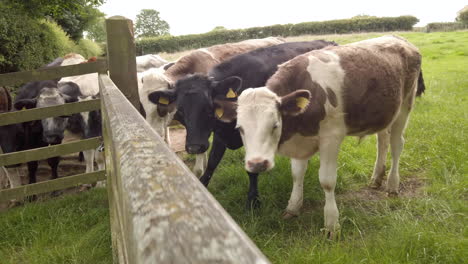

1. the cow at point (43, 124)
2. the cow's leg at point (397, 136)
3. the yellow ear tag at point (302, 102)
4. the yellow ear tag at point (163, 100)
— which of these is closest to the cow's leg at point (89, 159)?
the cow at point (43, 124)

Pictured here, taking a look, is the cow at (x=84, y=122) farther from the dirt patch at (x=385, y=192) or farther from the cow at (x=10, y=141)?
the dirt patch at (x=385, y=192)

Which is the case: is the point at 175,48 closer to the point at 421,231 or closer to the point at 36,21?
the point at 36,21

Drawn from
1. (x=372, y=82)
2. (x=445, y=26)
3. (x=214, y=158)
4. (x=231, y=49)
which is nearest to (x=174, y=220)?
(x=372, y=82)

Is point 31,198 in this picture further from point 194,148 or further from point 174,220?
point 174,220

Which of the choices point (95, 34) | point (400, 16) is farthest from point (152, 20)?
point (400, 16)

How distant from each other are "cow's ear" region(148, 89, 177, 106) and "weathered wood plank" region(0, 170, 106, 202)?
3.30 ft

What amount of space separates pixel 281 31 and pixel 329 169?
30238mm

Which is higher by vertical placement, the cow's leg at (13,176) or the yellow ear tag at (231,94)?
the yellow ear tag at (231,94)

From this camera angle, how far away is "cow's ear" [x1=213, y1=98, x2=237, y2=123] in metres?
3.60

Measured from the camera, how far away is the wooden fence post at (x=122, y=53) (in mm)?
2818

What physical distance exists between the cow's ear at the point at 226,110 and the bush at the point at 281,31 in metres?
29.0

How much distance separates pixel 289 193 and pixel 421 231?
1721mm

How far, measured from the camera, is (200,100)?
3926 millimetres

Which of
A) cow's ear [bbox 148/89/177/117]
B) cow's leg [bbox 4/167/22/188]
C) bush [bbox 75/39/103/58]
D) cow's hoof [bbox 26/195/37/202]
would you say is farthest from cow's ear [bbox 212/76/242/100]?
bush [bbox 75/39/103/58]
